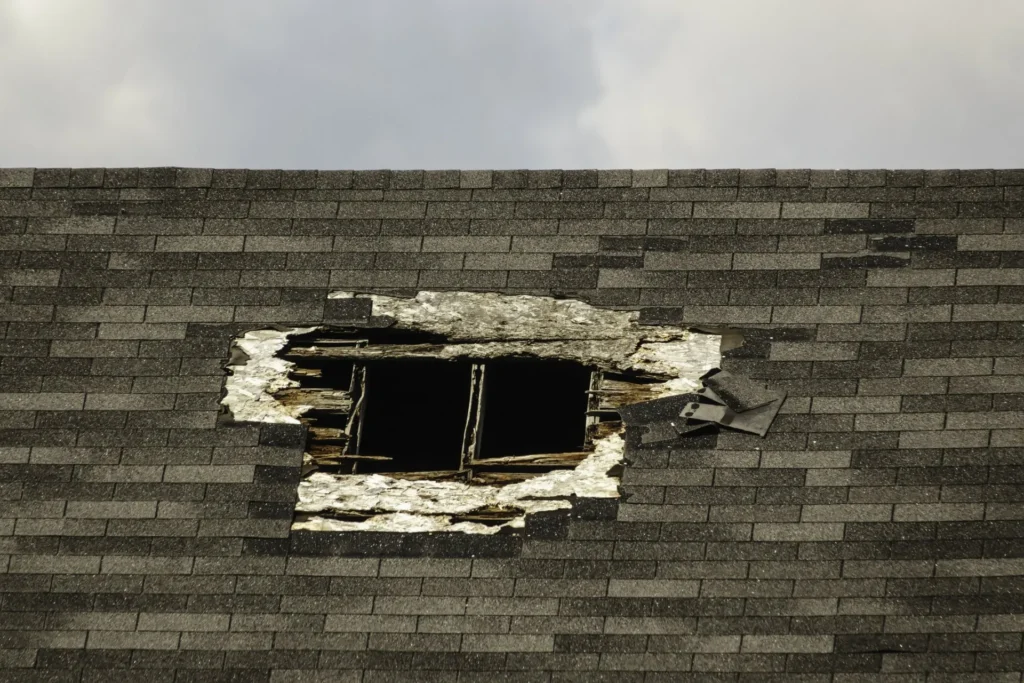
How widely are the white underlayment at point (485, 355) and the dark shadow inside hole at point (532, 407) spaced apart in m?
0.18

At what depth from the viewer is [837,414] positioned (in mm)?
8984

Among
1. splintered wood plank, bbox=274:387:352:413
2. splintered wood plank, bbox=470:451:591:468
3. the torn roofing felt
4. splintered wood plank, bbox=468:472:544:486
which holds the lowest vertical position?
splintered wood plank, bbox=468:472:544:486

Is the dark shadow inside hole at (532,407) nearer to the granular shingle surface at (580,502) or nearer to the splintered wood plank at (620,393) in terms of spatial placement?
the splintered wood plank at (620,393)

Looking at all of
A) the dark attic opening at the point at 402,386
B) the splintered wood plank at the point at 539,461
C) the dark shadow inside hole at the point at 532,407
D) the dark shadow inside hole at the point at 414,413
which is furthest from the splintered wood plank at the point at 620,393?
the dark shadow inside hole at the point at 414,413

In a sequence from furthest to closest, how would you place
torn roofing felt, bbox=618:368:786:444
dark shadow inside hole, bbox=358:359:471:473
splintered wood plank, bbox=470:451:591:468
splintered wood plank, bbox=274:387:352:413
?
dark shadow inside hole, bbox=358:359:471:473 → splintered wood plank, bbox=274:387:352:413 → splintered wood plank, bbox=470:451:591:468 → torn roofing felt, bbox=618:368:786:444

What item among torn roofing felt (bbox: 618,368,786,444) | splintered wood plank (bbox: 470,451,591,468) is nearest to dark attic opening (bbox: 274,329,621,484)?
splintered wood plank (bbox: 470,451,591,468)

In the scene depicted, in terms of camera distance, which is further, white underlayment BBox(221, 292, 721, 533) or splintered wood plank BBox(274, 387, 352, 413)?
splintered wood plank BBox(274, 387, 352, 413)

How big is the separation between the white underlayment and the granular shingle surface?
0.11 meters

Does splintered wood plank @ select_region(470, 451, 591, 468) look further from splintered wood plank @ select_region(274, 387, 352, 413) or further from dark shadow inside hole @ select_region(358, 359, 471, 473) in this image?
splintered wood plank @ select_region(274, 387, 352, 413)

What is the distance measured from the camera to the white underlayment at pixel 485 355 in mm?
9070

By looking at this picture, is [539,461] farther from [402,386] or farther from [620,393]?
[402,386]

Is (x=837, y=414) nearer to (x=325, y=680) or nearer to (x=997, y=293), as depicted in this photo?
(x=997, y=293)

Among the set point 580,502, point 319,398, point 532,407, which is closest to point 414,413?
point 532,407

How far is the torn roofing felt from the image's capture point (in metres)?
9.05
